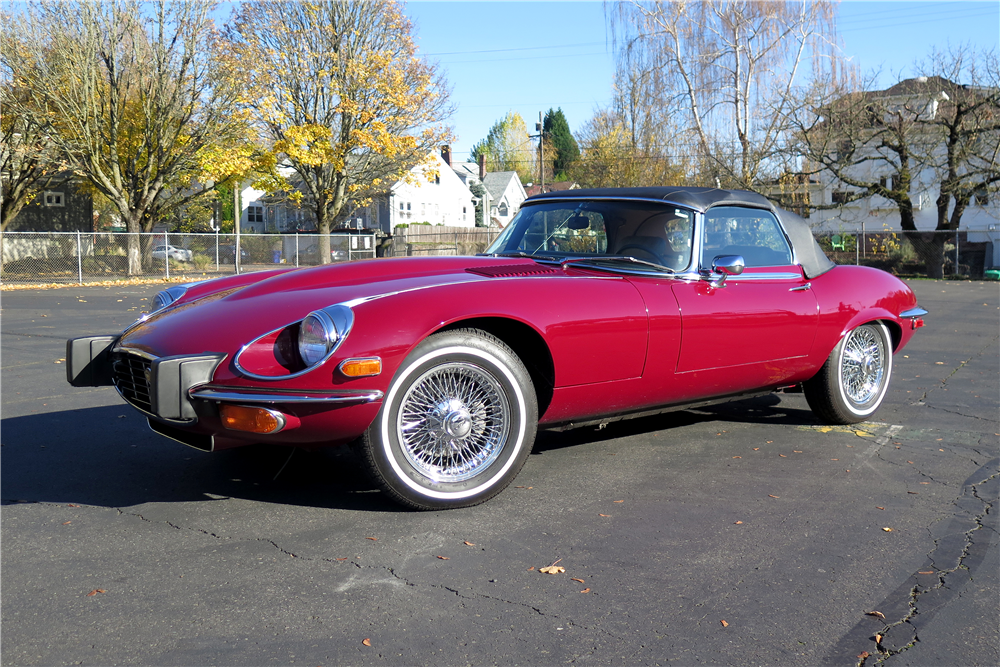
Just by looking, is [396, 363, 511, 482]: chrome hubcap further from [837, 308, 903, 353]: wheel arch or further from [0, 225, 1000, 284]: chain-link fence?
[0, 225, 1000, 284]: chain-link fence

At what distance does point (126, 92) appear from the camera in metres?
29.4

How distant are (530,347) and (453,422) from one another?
0.60 meters

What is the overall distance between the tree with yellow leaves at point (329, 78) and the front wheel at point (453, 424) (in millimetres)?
27083

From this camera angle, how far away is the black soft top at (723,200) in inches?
194

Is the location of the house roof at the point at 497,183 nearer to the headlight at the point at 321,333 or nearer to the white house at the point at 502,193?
the white house at the point at 502,193

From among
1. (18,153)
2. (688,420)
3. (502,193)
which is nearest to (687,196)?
(688,420)

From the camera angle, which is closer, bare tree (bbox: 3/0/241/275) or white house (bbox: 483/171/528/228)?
bare tree (bbox: 3/0/241/275)

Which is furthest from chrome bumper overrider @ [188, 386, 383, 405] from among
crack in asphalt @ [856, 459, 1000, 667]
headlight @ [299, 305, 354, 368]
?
crack in asphalt @ [856, 459, 1000, 667]

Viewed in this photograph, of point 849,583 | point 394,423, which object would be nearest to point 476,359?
point 394,423

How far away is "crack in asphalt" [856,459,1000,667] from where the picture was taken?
257 cm

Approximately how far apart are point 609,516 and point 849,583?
1.04 m

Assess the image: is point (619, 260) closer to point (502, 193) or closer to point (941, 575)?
point (941, 575)

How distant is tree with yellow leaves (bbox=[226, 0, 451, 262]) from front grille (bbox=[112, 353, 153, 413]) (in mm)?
26532

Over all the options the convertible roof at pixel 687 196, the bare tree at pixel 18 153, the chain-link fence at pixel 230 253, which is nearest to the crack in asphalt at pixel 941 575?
the convertible roof at pixel 687 196
